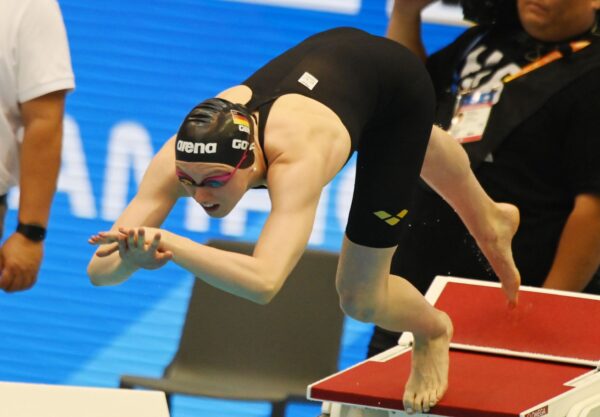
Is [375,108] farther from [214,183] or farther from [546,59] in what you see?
[546,59]

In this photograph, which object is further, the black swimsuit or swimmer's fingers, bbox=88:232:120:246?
the black swimsuit

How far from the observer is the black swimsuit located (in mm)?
3645

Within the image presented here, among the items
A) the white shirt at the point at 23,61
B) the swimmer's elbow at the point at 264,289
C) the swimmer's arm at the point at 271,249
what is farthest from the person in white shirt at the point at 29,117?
the swimmer's elbow at the point at 264,289

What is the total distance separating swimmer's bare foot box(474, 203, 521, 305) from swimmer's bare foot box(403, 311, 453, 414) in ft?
1.05

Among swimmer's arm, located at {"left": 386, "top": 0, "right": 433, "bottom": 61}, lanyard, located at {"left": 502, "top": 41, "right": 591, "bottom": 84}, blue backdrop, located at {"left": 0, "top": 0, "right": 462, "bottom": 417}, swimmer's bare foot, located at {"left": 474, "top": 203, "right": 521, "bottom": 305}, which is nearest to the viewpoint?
swimmer's bare foot, located at {"left": 474, "top": 203, "right": 521, "bottom": 305}

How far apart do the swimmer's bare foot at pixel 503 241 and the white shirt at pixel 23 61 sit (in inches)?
61.6

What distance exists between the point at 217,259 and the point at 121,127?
10.5ft

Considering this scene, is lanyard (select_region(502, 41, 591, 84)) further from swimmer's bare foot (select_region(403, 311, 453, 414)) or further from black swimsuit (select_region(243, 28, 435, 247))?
swimmer's bare foot (select_region(403, 311, 453, 414))

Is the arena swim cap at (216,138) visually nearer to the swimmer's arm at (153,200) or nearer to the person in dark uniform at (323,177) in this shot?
the person in dark uniform at (323,177)

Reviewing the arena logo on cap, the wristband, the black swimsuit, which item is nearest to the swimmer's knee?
the black swimsuit

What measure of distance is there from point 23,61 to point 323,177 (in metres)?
1.54

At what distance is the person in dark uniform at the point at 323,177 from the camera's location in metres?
3.18

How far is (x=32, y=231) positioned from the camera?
438 centimetres

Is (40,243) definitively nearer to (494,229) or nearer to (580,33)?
(494,229)
